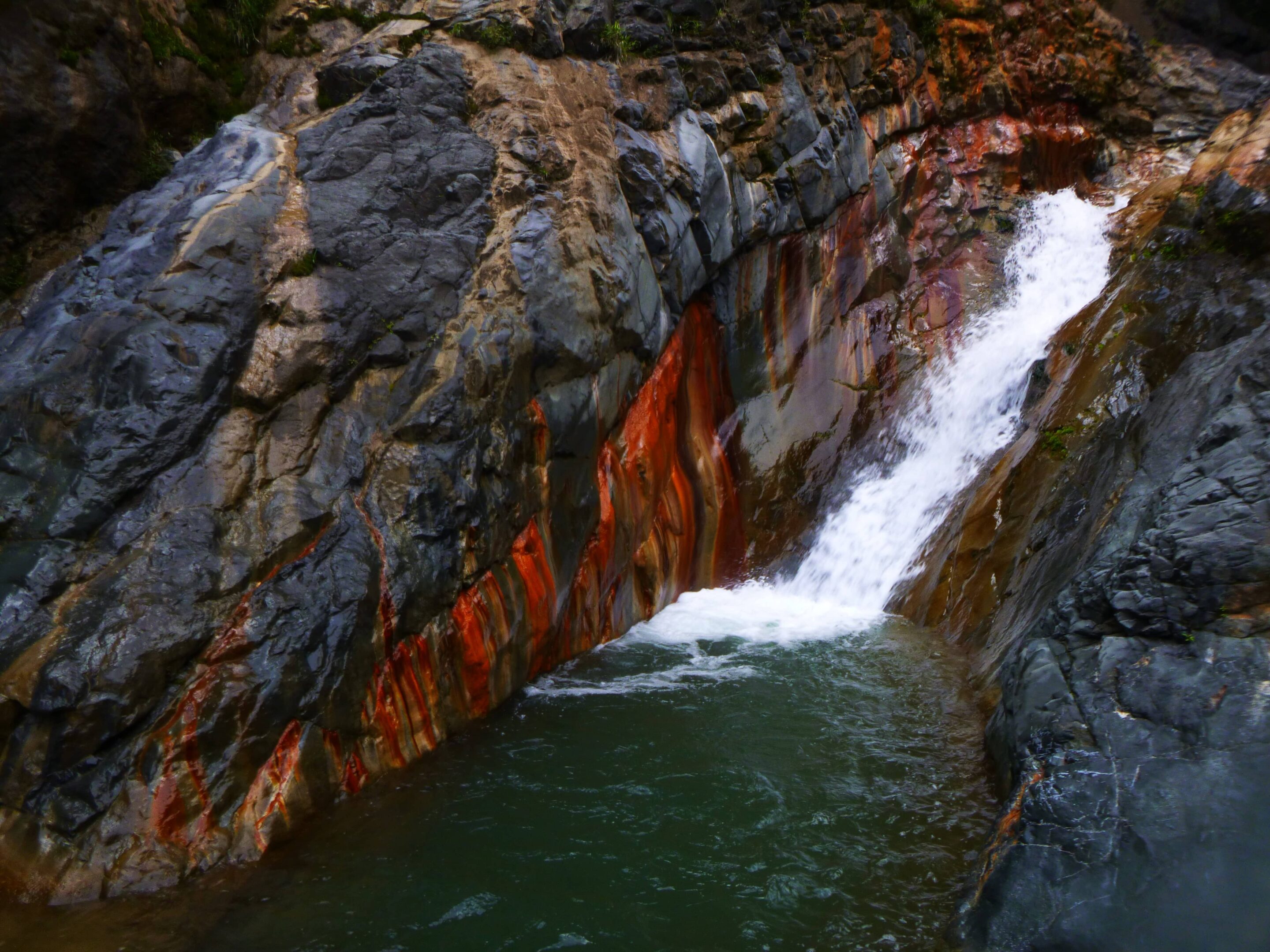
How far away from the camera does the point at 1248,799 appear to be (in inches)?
160

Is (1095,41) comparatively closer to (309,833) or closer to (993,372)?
(993,372)

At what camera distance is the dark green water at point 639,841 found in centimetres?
489

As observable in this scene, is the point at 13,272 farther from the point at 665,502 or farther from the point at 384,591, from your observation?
the point at 665,502

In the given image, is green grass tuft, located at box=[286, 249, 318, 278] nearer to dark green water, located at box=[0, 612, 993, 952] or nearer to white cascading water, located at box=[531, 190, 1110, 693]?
dark green water, located at box=[0, 612, 993, 952]

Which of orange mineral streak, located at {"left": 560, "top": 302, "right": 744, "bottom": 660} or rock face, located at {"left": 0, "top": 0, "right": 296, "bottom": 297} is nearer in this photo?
rock face, located at {"left": 0, "top": 0, "right": 296, "bottom": 297}

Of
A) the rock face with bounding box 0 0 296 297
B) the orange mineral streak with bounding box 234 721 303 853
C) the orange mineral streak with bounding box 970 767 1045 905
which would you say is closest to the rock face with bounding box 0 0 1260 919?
the orange mineral streak with bounding box 234 721 303 853

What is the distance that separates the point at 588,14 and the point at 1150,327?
27.6ft

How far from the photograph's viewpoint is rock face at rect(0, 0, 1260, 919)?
19.1ft

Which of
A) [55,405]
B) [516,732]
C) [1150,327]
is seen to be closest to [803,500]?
[1150,327]

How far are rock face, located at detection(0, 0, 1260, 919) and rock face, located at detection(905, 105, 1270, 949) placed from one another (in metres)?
4.50

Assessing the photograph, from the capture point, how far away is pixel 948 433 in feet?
40.6

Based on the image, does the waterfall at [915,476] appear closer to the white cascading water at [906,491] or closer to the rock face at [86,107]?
the white cascading water at [906,491]

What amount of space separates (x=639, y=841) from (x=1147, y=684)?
3.40 m

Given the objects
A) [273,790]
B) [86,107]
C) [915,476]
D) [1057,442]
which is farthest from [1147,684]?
[86,107]
